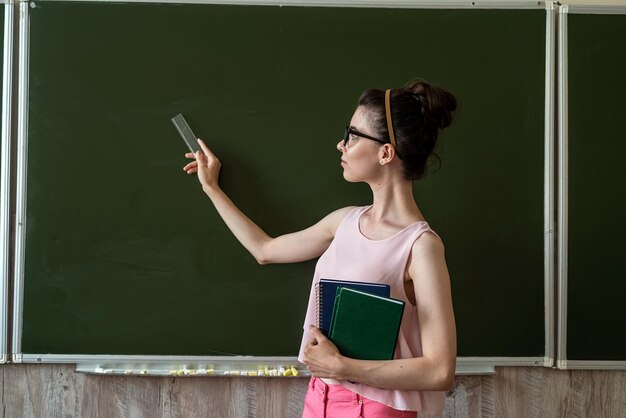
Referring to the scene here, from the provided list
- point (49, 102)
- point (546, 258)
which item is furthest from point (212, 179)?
point (546, 258)

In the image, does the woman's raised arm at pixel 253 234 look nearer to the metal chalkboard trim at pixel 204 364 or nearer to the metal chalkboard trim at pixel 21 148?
the metal chalkboard trim at pixel 204 364

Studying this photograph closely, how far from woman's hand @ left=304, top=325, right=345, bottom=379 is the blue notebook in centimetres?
3

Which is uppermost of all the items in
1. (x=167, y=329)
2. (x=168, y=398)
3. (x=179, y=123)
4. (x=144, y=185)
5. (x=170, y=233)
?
(x=179, y=123)

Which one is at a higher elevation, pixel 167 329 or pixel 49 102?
pixel 49 102

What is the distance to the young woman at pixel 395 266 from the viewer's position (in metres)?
1.31

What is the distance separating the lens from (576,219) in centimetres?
194

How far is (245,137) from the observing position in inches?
75.9

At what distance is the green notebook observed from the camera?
4.14 feet

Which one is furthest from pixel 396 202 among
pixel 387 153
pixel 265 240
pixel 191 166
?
pixel 191 166

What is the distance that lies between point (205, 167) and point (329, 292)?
770mm

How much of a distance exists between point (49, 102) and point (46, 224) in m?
0.45

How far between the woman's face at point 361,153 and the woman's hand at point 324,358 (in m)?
0.45

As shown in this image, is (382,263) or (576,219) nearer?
(382,263)

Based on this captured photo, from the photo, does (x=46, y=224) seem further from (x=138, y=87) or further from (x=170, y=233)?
(x=138, y=87)
